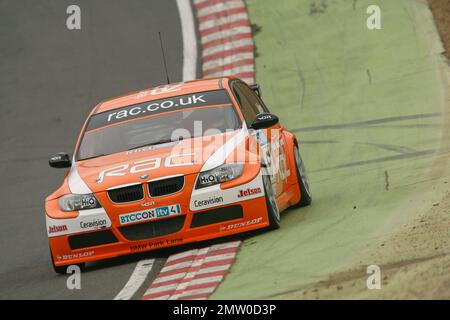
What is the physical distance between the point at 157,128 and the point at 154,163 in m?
1.06

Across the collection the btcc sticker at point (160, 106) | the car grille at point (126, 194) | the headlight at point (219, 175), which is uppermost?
the btcc sticker at point (160, 106)

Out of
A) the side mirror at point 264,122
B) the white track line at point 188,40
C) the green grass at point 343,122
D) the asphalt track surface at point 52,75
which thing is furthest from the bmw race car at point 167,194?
the white track line at point 188,40

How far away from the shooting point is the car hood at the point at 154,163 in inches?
414

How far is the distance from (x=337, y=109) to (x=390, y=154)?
110 inches

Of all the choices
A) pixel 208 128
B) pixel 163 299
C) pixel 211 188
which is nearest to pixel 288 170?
pixel 208 128

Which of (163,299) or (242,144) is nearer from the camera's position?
(163,299)

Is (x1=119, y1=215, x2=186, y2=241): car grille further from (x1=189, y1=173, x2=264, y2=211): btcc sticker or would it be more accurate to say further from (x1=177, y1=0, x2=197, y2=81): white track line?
(x1=177, y1=0, x2=197, y2=81): white track line

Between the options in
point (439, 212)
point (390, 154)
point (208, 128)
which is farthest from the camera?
point (390, 154)

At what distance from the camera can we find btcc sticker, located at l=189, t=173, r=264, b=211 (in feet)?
34.0

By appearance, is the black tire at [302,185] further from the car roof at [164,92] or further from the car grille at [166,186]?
the car grille at [166,186]

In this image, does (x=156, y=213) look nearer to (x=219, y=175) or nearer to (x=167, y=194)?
(x=167, y=194)

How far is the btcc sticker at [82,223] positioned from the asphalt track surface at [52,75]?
1.91 metres

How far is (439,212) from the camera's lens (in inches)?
408

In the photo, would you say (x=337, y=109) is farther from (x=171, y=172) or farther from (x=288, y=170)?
(x=171, y=172)
